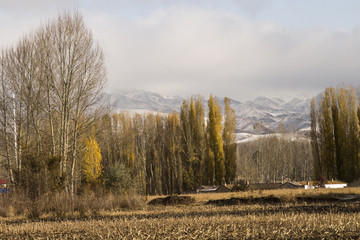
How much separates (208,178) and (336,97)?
15.8 metres

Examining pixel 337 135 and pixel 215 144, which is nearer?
pixel 337 135

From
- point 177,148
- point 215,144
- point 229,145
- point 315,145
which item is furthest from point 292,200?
point 177,148

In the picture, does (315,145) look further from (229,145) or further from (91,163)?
(91,163)

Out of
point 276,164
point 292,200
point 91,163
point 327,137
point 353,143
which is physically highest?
point 327,137

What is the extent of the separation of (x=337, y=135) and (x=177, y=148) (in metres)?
16.7

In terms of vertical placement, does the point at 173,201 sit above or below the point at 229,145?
below

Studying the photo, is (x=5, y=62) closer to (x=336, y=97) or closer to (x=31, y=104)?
(x=31, y=104)

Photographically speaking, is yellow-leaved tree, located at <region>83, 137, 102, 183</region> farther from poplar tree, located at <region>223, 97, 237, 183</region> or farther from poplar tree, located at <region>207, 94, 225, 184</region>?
poplar tree, located at <region>223, 97, 237, 183</region>

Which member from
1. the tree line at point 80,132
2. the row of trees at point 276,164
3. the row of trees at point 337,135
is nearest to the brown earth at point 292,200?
the tree line at point 80,132

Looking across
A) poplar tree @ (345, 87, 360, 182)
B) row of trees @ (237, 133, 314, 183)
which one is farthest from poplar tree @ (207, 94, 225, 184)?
poplar tree @ (345, 87, 360, 182)

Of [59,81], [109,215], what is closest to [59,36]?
[59,81]

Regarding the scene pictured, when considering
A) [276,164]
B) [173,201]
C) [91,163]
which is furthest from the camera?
[276,164]

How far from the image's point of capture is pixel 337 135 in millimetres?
38625

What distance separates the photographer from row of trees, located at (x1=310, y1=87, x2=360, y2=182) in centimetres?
3718
